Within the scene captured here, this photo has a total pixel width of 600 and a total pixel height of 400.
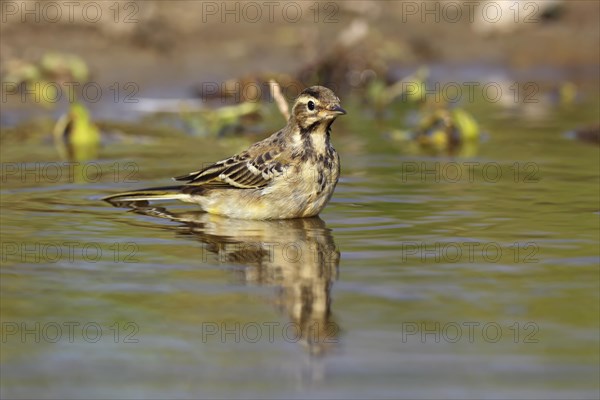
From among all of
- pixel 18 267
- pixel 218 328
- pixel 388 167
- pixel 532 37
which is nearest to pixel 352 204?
pixel 388 167

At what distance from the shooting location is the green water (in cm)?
593

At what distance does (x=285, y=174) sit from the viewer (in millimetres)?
10062

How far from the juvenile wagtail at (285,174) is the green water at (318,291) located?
186 mm

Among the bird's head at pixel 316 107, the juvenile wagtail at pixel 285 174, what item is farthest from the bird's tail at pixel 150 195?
the bird's head at pixel 316 107

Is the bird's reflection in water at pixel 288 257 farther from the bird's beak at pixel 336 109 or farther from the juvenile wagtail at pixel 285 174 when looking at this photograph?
the bird's beak at pixel 336 109

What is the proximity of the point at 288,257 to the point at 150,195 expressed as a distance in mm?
2583

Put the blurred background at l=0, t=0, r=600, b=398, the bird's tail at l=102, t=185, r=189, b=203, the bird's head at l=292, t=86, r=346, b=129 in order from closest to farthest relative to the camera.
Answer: the blurred background at l=0, t=0, r=600, b=398 < the bird's head at l=292, t=86, r=346, b=129 < the bird's tail at l=102, t=185, r=189, b=203

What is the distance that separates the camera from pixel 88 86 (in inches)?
720

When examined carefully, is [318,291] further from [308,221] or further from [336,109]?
[336,109]

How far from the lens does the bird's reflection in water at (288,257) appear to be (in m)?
6.93

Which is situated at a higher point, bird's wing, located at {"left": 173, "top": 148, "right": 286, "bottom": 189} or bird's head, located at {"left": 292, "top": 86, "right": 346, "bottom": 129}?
bird's head, located at {"left": 292, "top": 86, "right": 346, "bottom": 129}

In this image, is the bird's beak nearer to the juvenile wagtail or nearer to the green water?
the juvenile wagtail

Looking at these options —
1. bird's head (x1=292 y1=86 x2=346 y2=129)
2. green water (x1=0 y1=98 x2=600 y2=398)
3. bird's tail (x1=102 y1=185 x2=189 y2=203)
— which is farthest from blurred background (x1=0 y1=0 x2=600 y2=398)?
bird's head (x1=292 y1=86 x2=346 y2=129)

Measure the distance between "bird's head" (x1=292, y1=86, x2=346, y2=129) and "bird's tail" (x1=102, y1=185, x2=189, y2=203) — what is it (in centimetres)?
132
